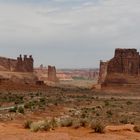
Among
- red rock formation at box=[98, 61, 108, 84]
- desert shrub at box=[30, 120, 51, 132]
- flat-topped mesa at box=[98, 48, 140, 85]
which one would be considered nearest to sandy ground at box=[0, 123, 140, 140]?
desert shrub at box=[30, 120, 51, 132]

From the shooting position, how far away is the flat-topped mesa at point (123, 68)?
99750mm

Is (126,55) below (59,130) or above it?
above

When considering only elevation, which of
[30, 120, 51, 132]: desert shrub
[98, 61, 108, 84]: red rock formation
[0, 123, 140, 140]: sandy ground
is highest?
[98, 61, 108, 84]: red rock formation

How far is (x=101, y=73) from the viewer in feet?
412

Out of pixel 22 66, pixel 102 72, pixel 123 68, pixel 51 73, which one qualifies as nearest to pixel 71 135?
pixel 123 68

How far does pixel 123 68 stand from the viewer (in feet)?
336

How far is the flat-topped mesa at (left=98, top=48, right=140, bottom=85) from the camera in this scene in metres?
99.8

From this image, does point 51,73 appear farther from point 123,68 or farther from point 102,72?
point 123,68

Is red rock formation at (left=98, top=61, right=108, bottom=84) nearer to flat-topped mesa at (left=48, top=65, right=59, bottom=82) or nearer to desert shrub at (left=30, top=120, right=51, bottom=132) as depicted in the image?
flat-topped mesa at (left=48, top=65, right=59, bottom=82)

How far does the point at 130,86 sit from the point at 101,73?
29239 millimetres

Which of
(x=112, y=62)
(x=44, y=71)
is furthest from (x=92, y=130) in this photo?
(x=44, y=71)

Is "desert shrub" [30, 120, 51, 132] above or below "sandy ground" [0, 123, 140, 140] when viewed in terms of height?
above

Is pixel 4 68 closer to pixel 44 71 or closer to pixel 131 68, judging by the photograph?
pixel 131 68

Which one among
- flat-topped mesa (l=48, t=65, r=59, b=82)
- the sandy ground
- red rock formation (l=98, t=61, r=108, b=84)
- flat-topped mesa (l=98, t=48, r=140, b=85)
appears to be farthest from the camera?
flat-topped mesa (l=48, t=65, r=59, b=82)
